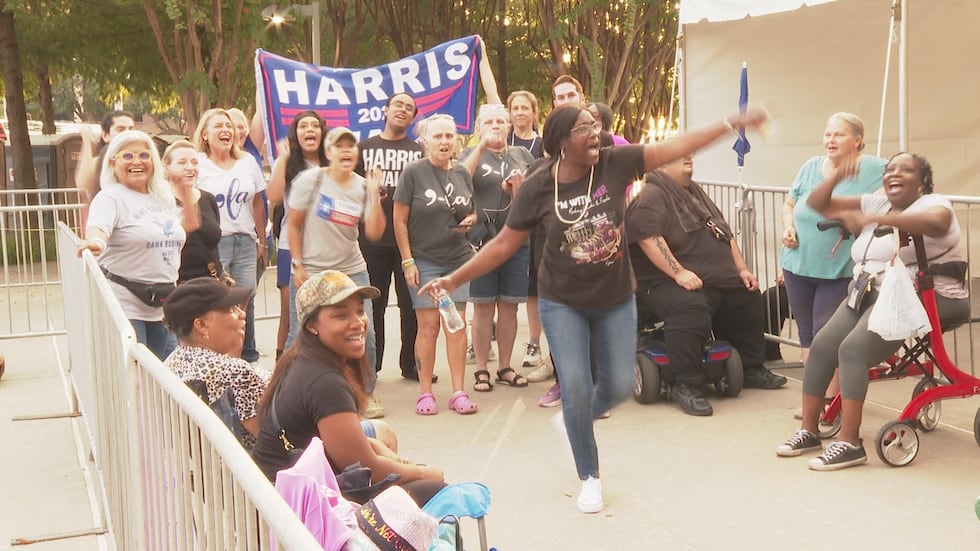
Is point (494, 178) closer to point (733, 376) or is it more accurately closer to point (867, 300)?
point (733, 376)

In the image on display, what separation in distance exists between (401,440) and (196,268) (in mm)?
1610

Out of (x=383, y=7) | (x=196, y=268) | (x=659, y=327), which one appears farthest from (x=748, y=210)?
(x=383, y=7)

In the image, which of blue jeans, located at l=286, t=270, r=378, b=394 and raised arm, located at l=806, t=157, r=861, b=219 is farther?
blue jeans, located at l=286, t=270, r=378, b=394

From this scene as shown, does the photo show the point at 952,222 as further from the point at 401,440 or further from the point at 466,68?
the point at 466,68

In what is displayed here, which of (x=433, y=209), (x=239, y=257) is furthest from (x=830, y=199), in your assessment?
(x=239, y=257)

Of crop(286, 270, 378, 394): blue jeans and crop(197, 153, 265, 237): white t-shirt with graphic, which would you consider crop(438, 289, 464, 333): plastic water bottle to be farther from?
crop(197, 153, 265, 237): white t-shirt with graphic

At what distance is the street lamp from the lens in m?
15.1

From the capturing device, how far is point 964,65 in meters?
10.5

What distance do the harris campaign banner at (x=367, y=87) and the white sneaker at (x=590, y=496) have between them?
512cm

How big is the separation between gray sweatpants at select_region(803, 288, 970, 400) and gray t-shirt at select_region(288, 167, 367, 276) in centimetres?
297

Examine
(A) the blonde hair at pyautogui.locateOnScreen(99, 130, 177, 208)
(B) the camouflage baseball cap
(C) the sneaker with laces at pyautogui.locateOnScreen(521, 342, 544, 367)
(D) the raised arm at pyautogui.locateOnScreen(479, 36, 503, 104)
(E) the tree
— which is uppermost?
(E) the tree

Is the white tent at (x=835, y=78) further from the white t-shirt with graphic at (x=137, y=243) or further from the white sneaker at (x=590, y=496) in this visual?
the white t-shirt with graphic at (x=137, y=243)

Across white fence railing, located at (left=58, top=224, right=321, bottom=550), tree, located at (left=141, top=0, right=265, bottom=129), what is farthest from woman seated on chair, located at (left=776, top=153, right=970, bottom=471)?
tree, located at (left=141, top=0, right=265, bottom=129)

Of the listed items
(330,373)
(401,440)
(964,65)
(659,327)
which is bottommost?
(401,440)
